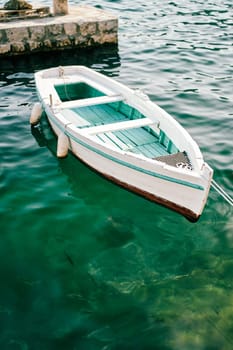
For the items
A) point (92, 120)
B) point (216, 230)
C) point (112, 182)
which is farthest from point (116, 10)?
point (216, 230)

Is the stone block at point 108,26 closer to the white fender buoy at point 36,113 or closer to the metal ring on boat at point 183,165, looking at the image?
the white fender buoy at point 36,113

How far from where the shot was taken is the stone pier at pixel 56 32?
51.2ft

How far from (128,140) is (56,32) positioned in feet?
27.8

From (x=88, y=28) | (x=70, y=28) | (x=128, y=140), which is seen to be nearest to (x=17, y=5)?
(x=70, y=28)

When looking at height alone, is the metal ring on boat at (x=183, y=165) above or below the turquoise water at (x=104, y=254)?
above

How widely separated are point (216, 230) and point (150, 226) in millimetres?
1376

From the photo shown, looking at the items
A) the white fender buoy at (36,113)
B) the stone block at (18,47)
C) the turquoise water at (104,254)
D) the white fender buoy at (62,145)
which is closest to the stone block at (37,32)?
the stone block at (18,47)

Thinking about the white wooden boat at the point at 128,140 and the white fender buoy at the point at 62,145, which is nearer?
the white wooden boat at the point at 128,140

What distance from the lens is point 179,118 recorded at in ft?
39.6

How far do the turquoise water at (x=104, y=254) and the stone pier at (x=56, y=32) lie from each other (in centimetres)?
390

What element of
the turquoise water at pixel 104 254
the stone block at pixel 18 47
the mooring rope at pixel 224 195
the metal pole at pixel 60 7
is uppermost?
the metal pole at pixel 60 7

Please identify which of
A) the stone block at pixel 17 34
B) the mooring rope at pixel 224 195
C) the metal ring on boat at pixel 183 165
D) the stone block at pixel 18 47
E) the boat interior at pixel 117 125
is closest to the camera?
the mooring rope at pixel 224 195

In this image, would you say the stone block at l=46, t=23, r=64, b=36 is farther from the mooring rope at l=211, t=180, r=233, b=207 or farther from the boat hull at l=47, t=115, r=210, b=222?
the mooring rope at l=211, t=180, r=233, b=207

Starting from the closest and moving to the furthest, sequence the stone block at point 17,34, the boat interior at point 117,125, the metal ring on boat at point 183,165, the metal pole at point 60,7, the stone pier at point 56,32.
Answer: the metal ring on boat at point 183,165
the boat interior at point 117,125
the stone block at point 17,34
the stone pier at point 56,32
the metal pole at point 60,7
